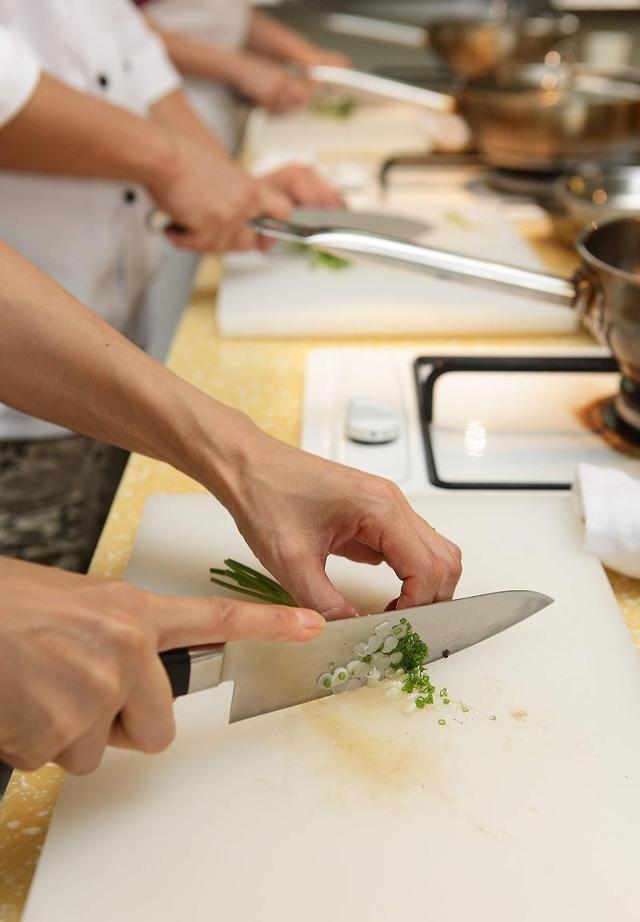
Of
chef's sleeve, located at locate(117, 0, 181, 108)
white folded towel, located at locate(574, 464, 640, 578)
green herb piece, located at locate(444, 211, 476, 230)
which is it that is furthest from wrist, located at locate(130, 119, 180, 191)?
white folded towel, located at locate(574, 464, 640, 578)

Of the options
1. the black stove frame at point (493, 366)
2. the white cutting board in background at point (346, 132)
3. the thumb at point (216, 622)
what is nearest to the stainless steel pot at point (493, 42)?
the white cutting board in background at point (346, 132)

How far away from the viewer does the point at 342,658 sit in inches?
24.1

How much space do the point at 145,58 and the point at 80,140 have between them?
0.37 m

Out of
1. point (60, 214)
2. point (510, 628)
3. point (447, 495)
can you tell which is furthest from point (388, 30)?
point (510, 628)

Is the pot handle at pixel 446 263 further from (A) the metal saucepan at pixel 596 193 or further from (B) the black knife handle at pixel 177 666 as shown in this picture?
(B) the black knife handle at pixel 177 666

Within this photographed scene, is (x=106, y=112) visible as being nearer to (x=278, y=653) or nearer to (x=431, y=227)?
(x=431, y=227)

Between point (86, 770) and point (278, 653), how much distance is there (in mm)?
123

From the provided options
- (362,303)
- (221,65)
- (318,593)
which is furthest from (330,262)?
(221,65)

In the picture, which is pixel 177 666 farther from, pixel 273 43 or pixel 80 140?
pixel 273 43

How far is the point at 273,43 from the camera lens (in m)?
2.35

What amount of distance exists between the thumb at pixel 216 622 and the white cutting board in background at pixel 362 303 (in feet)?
2.15

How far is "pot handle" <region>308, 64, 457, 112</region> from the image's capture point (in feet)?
5.52

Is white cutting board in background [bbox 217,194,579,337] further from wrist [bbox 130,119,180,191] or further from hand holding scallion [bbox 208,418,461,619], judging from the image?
hand holding scallion [bbox 208,418,461,619]

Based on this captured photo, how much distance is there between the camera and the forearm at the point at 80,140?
3.54 feet
